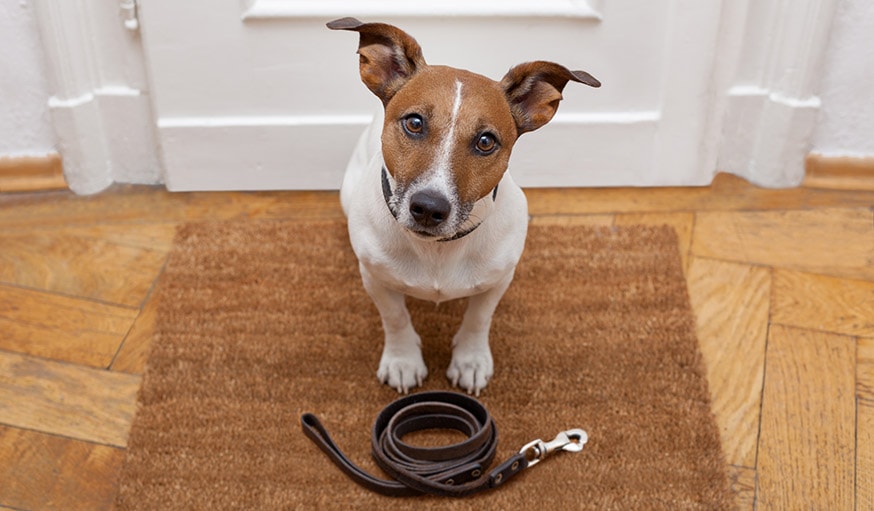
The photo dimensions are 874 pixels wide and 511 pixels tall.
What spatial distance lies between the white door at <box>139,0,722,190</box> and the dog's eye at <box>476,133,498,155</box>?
800mm

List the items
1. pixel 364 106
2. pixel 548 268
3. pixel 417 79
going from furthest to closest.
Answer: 1. pixel 364 106
2. pixel 548 268
3. pixel 417 79

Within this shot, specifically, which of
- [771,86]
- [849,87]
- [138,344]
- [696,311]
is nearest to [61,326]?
[138,344]

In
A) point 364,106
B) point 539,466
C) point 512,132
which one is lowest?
point 539,466

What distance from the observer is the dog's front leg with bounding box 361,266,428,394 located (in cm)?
175

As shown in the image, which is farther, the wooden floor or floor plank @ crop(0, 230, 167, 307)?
floor plank @ crop(0, 230, 167, 307)

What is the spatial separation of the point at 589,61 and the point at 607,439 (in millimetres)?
951

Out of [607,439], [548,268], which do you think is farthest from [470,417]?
[548,268]

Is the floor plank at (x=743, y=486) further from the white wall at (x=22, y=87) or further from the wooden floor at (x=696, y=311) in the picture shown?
the white wall at (x=22, y=87)

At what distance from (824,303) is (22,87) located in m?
1.95

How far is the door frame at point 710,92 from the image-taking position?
211cm

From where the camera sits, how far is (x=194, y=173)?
7.59 ft

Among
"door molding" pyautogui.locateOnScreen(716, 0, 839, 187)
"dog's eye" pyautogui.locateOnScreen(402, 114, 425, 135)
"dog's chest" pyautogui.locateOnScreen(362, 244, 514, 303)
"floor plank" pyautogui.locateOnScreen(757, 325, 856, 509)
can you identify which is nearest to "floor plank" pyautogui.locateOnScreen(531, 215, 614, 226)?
"door molding" pyautogui.locateOnScreen(716, 0, 839, 187)

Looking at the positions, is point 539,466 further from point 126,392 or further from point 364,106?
point 364,106

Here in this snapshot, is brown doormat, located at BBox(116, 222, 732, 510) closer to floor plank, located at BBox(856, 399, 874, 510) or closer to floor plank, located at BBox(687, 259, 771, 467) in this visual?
floor plank, located at BBox(687, 259, 771, 467)
